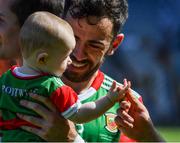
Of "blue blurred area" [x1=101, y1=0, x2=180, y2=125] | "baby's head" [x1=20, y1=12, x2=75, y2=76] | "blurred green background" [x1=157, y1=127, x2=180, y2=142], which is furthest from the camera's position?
"blue blurred area" [x1=101, y1=0, x2=180, y2=125]

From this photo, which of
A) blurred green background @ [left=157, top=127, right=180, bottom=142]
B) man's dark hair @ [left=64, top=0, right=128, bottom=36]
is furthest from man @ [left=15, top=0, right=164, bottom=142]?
blurred green background @ [left=157, top=127, right=180, bottom=142]

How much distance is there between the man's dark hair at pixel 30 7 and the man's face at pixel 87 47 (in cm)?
30

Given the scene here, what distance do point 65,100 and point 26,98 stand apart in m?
0.21

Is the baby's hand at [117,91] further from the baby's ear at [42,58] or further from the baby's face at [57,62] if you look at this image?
the baby's ear at [42,58]

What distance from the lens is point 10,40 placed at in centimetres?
495

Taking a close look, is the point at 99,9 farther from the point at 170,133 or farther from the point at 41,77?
the point at 170,133

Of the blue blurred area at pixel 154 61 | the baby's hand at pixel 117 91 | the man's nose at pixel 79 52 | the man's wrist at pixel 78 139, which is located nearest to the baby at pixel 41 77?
the baby's hand at pixel 117 91

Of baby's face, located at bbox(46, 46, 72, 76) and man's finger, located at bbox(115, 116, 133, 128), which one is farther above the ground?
baby's face, located at bbox(46, 46, 72, 76)

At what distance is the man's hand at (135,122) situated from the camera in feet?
16.7

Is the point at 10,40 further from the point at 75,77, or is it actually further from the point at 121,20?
the point at 121,20

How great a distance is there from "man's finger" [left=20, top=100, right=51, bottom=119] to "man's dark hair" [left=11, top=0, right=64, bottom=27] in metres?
0.66

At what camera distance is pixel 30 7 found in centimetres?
500

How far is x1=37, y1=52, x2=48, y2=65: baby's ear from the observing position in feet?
14.6

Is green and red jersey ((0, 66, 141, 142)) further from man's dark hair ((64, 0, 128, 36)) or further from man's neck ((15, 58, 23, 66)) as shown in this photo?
man's neck ((15, 58, 23, 66))
